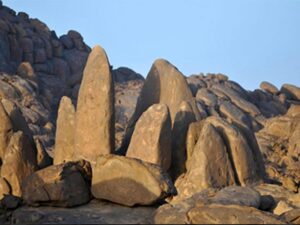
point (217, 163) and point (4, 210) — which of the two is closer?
point (4, 210)

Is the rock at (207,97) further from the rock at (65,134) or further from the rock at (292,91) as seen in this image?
the rock at (65,134)

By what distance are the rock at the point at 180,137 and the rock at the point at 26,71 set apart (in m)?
32.0

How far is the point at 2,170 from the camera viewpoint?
48.6 ft

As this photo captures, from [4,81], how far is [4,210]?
31625mm

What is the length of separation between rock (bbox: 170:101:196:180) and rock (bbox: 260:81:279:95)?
42896 mm

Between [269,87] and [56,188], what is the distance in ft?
167

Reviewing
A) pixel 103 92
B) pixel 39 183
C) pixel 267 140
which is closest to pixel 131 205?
pixel 39 183

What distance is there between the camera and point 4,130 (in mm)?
16344

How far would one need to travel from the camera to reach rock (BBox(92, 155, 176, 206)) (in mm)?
11023

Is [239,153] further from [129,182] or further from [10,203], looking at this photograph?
[10,203]

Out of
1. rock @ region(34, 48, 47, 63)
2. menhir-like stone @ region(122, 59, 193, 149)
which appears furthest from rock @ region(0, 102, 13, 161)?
rock @ region(34, 48, 47, 63)

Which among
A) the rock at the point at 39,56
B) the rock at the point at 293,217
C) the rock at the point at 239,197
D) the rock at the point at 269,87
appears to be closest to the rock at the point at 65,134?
the rock at the point at 239,197

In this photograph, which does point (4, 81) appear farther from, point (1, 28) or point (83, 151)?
point (83, 151)

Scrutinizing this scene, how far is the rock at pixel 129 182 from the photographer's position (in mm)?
11023
